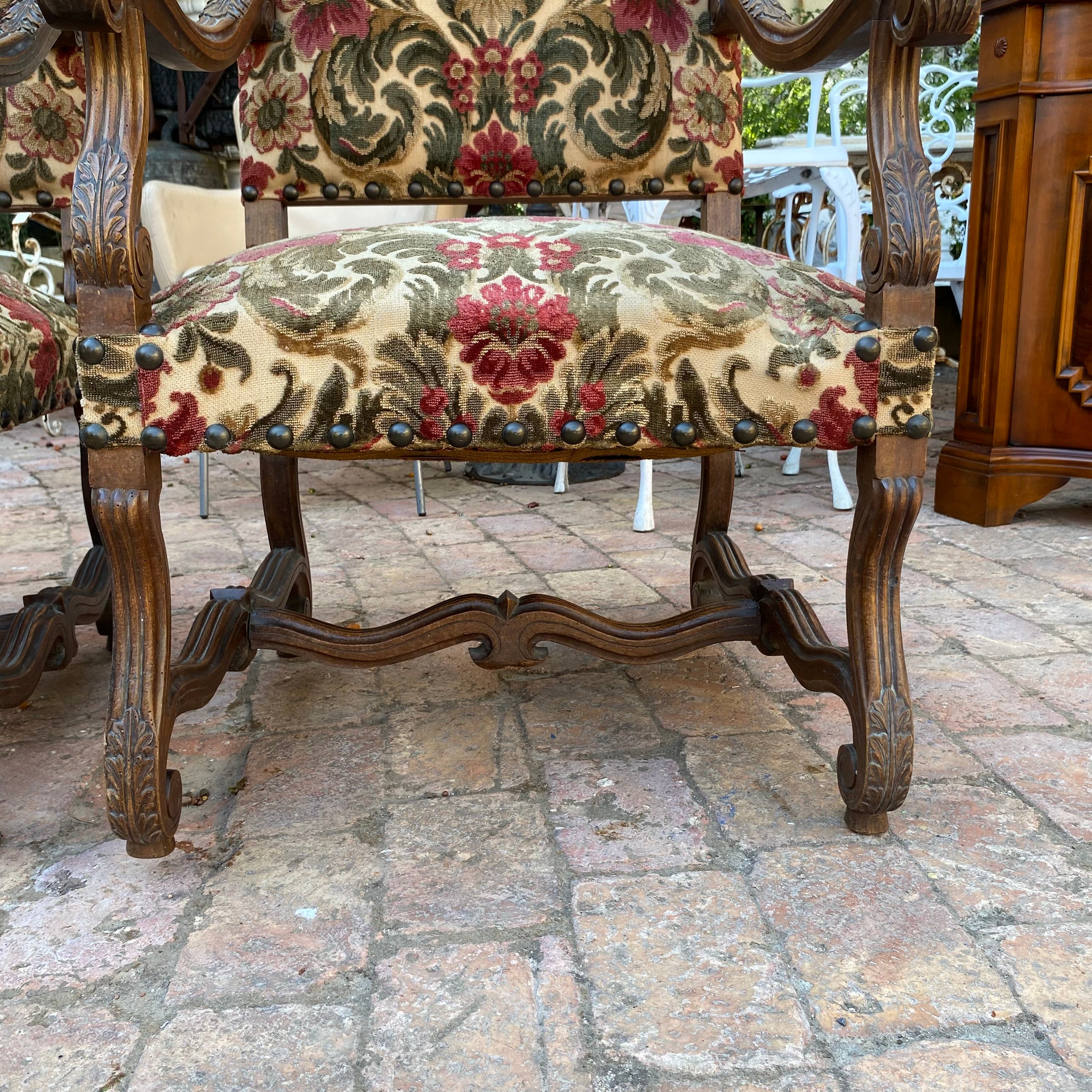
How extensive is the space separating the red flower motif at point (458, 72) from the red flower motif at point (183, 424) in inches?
29.7

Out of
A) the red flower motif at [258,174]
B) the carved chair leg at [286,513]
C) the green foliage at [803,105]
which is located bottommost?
the carved chair leg at [286,513]

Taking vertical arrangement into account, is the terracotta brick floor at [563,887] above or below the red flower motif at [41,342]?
below

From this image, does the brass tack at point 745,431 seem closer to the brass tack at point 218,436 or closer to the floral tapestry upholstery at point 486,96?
the brass tack at point 218,436

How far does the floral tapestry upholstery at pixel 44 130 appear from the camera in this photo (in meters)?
1.55

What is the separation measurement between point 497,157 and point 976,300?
64.6 inches

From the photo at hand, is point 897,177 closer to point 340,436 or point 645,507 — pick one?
point 340,436

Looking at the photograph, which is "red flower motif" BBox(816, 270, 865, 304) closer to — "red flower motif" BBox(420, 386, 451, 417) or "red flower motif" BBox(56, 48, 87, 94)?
"red flower motif" BBox(420, 386, 451, 417)

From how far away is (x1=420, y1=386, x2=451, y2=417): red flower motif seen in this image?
99 centimetres

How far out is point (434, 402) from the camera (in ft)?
3.26

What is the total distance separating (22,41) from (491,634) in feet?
3.08

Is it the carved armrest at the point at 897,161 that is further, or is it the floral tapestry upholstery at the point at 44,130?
the floral tapestry upholstery at the point at 44,130

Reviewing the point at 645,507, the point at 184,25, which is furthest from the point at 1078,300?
the point at 184,25

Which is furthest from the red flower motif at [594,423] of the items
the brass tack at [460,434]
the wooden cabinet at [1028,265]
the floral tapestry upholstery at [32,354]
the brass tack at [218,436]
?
the wooden cabinet at [1028,265]

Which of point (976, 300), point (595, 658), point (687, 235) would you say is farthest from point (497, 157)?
point (976, 300)
